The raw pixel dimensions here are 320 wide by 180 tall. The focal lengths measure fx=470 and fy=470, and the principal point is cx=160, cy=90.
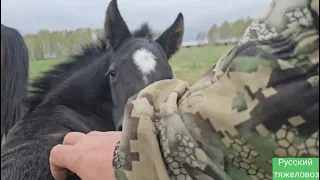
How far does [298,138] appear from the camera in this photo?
2.59 ft

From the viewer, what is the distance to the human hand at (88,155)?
1.00 metres

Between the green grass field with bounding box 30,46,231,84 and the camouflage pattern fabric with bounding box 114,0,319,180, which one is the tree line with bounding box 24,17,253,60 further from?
the camouflage pattern fabric with bounding box 114,0,319,180

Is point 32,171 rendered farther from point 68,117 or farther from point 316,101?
point 316,101

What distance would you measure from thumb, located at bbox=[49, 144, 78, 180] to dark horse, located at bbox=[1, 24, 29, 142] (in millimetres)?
2647

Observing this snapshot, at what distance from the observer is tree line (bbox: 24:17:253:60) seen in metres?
3.01

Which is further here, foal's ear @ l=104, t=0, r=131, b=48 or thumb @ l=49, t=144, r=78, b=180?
foal's ear @ l=104, t=0, r=131, b=48

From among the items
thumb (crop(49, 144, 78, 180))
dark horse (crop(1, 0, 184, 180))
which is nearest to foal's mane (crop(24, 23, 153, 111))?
dark horse (crop(1, 0, 184, 180))

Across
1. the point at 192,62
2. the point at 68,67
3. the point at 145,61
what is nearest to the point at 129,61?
the point at 145,61

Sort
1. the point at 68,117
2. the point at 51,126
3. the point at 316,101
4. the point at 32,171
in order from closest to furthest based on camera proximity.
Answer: the point at 316,101 < the point at 32,171 < the point at 51,126 < the point at 68,117

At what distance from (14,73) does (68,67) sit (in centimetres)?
139

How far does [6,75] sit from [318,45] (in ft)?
10.8

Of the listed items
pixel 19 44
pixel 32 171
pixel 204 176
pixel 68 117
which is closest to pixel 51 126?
pixel 68 117

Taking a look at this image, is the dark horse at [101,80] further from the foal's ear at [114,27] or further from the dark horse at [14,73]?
the dark horse at [14,73]

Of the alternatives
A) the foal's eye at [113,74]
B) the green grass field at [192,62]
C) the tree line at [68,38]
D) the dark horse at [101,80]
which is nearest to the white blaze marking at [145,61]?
the dark horse at [101,80]
